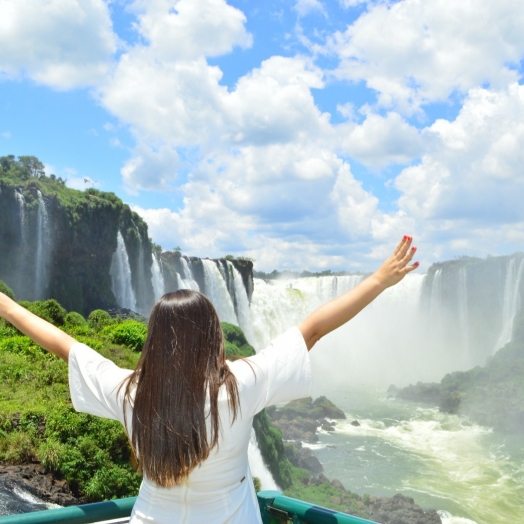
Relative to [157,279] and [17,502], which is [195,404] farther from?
[157,279]

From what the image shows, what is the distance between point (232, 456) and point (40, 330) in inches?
31.4

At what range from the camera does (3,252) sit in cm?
3070

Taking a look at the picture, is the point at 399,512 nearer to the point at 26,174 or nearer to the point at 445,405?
the point at 445,405

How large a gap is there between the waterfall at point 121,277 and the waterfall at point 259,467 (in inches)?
883

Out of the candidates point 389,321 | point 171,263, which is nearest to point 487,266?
point 389,321

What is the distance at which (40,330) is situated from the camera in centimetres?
199

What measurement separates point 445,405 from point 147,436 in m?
32.7

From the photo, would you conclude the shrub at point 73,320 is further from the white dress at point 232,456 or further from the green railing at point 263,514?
the white dress at point 232,456

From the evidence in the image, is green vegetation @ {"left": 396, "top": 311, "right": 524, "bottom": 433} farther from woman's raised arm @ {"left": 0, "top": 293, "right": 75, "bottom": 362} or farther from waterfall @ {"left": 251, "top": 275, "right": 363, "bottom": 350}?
woman's raised arm @ {"left": 0, "top": 293, "right": 75, "bottom": 362}

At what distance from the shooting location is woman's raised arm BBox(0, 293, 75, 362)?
1935 mm

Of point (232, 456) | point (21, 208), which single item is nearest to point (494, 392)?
point (21, 208)

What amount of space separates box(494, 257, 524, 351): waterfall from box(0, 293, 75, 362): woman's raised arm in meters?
42.8

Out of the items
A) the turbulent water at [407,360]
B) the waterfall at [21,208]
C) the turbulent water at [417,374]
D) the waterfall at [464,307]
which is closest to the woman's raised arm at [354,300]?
the turbulent water at [407,360]

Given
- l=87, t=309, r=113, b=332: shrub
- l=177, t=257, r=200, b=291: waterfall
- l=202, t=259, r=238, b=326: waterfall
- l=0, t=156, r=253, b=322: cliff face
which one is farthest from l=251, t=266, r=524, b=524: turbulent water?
l=87, t=309, r=113, b=332: shrub
